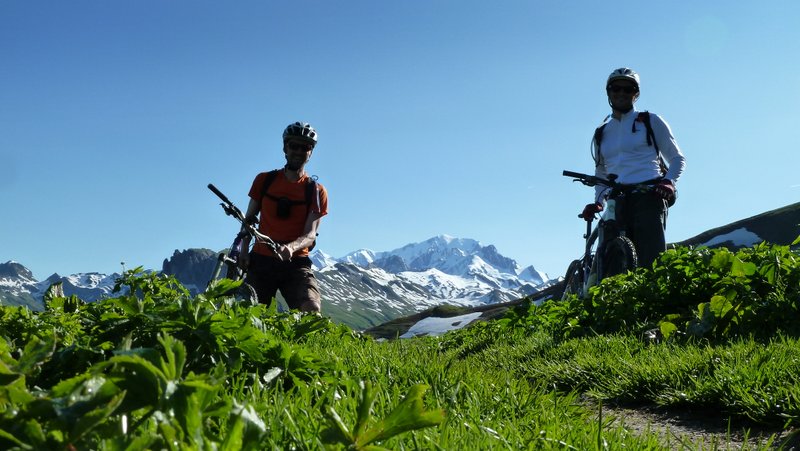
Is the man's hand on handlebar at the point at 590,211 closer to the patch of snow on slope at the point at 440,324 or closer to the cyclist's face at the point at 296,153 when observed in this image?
the cyclist's face at the point at 296,153

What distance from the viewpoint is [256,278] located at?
10000mm

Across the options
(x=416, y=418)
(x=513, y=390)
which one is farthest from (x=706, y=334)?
(x=416, y=418)

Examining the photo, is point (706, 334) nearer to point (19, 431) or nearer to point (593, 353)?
point (593, 353)

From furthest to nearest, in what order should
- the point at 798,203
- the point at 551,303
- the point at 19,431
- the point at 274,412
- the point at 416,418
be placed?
the point at 798,203 < the point at 551,303 < the point at 274,412 < the point at 416,418 < the point at 19,431

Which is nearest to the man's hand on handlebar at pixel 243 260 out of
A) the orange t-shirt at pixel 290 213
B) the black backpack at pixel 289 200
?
the orange t-shirt at pixel 290 213

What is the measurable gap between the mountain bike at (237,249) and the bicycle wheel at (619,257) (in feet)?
16.0

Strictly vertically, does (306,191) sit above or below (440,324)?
below

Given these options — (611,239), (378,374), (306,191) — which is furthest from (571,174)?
(378,374)

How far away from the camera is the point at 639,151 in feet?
32.9

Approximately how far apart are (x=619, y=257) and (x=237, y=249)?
570cm

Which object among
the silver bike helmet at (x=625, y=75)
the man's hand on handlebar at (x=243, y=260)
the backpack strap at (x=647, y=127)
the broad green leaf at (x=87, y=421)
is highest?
the silver bike helmet at (x=625, y=75)

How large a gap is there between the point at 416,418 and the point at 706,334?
18.4 ft

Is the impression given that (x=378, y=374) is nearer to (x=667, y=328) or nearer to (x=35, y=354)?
(x=35, y=354)

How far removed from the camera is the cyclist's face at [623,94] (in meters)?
10.0
